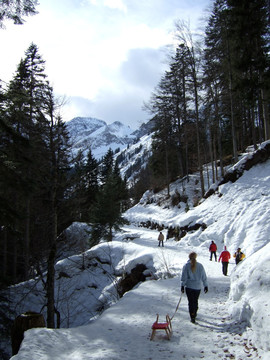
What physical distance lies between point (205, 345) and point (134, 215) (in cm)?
3079

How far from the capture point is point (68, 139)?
9.72m

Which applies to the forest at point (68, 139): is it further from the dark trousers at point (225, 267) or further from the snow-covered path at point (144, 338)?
the dark trousers at point (225, 267)

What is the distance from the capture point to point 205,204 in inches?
768

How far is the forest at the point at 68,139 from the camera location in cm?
684

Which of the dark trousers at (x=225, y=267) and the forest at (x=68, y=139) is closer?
the forest at (x=68, y=139)

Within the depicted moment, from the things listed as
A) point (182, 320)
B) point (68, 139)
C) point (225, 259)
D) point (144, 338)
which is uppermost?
point (68, 139)

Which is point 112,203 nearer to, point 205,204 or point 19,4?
point 205,204

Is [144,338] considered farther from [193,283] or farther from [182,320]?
[193,283]

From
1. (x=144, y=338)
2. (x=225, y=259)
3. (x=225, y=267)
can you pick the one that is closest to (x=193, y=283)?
(x=144, y=338)

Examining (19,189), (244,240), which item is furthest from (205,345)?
(244,240)

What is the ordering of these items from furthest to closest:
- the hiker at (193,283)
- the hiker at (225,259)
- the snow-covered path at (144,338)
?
the hiker at (225,259), the hiker at (193,283), the snow-covered path at (144,338)

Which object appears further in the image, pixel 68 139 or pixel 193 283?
pixel 68 139

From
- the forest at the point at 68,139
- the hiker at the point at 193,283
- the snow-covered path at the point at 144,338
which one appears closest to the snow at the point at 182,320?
the snow-covered path at the point at 144,338

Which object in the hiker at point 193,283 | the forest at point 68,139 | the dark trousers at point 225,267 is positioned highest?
the forest at point 68,139
